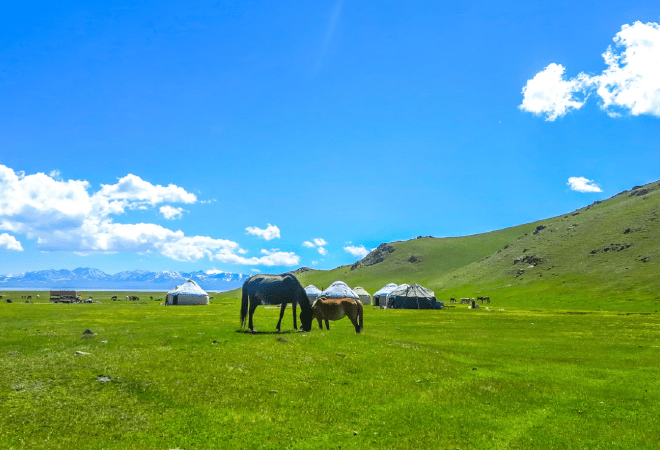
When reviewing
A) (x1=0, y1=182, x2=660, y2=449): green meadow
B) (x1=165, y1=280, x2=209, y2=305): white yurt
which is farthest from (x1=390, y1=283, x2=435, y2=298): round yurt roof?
(x1=0, y1=182, x2=660, y2=449): green meadow

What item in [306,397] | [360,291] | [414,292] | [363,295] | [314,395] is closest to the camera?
[306,397]

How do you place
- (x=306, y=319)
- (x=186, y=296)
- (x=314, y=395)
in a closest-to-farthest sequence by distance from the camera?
(x=314, y=395) → (x=306, y=319) → (x=186, y=296)

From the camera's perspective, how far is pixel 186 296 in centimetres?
12581

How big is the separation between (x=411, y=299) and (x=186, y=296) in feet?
220

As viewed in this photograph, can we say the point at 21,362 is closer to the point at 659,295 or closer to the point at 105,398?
the point at 105,398

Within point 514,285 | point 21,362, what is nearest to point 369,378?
point 21,362

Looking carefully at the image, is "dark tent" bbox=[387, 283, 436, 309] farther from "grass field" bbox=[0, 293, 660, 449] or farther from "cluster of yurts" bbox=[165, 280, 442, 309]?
"grass field" bbox=[0, 293, 660, 449]

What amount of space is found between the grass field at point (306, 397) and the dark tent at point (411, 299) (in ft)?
267

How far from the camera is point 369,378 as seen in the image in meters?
20.0

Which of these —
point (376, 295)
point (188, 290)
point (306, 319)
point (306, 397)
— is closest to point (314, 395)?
point (306, 397)

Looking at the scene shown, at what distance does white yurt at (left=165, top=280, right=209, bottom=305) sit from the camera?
404ft

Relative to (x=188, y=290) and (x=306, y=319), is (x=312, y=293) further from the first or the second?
(x=306, y=319)

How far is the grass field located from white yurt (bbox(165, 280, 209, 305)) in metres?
100

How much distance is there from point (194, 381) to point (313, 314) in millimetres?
19957
